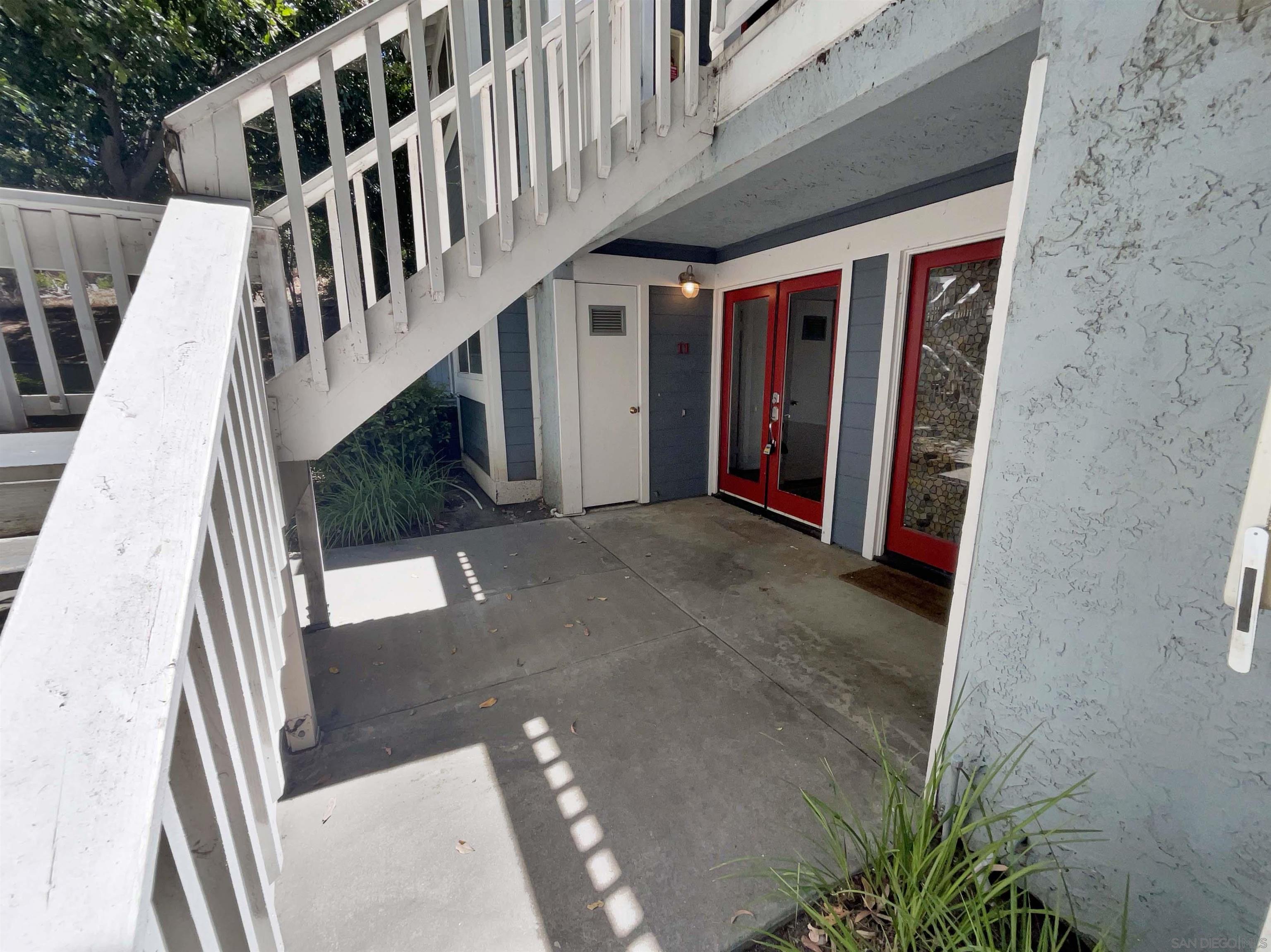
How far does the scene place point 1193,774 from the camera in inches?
47.2

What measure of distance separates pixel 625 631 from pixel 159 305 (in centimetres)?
261

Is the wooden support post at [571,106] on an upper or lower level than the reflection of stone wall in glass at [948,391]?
upper

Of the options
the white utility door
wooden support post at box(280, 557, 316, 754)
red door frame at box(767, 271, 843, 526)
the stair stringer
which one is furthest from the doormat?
wooden support post at box(280, 557, 316, 754)

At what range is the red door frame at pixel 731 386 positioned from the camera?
→ 4.93 metres

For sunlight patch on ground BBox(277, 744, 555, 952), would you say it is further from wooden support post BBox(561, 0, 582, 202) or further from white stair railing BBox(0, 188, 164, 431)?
wooden support post BBox(561, 0, 582, 202)

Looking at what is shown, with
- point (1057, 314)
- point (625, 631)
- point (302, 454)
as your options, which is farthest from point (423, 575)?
point (1057, 314)

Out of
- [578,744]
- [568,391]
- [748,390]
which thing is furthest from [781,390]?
[578,744]

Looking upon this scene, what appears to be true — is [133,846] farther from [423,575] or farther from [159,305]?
[423,575]

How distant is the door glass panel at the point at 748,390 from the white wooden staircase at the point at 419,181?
2656 mm

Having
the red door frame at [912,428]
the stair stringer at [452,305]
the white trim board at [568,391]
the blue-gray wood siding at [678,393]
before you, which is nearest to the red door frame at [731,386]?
the blue-gray wood siding at [678,393]

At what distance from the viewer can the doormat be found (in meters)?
3.38

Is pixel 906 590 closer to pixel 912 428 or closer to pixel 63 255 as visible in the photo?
pixel 912 428

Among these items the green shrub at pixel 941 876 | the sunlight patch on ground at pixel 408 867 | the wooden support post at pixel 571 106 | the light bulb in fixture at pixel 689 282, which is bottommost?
the sunlight patch on ground at pixel 408 867

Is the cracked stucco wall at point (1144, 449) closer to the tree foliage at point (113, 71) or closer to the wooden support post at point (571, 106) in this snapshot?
the wooden support post at point (571, 106)
